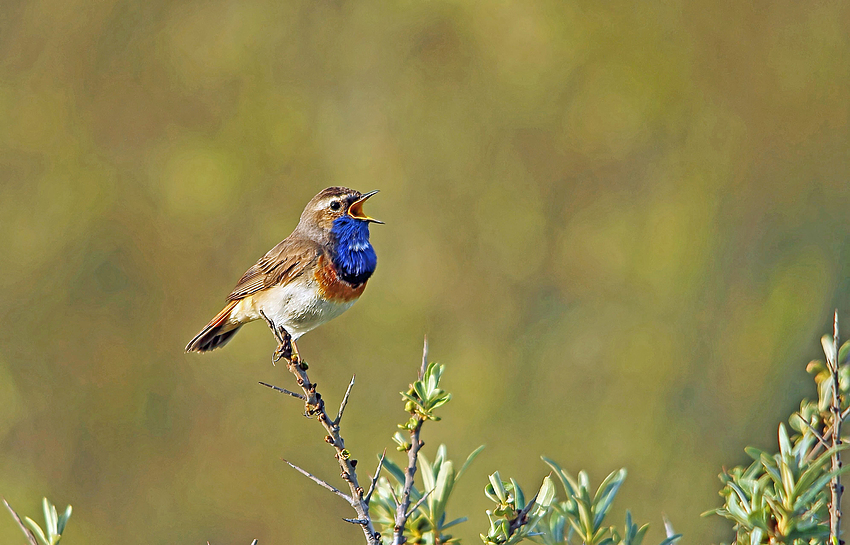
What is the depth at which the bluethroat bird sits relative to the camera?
12.0 feet

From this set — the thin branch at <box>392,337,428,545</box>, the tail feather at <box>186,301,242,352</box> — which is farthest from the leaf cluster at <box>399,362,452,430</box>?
the tail feather at <box>186,301,242,352</box>

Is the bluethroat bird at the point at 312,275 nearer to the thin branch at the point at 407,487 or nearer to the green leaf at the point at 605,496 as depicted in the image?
the thin branch at the point at 407,487

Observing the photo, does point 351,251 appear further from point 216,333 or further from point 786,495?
point 786,495

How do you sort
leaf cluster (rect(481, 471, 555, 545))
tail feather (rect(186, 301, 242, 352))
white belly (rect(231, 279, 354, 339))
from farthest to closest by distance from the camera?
tail feather (rect(186, 301, 242, 352))
white belly (rect(231, 279, 354, 339))
leaf cluster (rect(481, 471, 555, 545))

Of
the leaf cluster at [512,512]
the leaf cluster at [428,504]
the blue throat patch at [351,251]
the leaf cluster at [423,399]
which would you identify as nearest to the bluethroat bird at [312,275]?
the blue throat patch at [351,251]

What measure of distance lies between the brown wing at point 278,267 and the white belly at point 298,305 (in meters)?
0.05

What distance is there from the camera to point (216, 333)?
13.2ft

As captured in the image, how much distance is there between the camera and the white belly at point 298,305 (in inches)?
143

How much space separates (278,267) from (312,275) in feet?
0.70

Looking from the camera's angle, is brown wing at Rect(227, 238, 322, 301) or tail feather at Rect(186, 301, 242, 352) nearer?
brown wing at Rect(227, 238, 322, 301)

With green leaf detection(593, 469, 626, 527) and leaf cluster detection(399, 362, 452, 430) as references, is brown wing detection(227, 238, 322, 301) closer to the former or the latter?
leaf cluster detection(399, 362, 452, 430)

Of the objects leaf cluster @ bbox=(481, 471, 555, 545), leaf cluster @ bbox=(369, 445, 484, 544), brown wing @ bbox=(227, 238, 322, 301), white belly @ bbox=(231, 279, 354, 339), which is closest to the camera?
leaf cluster @ bbox=(481, 471, 555, 545)

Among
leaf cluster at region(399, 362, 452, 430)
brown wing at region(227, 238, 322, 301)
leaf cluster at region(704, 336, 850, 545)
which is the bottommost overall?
leaf cluster at region(704, 336, 850, 545)

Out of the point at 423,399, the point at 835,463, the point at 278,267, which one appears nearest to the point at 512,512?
the point at 423,399
